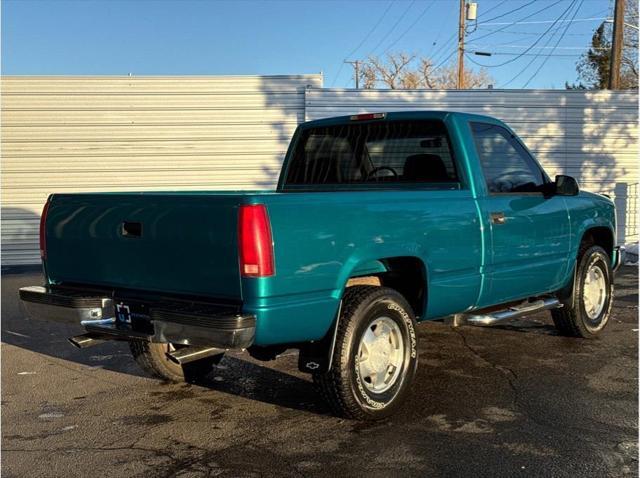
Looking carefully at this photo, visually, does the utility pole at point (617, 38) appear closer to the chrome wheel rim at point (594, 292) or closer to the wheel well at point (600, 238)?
the wheel well at point (600, 238)

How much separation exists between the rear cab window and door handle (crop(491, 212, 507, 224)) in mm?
391

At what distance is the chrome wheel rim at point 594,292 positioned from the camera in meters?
6.79

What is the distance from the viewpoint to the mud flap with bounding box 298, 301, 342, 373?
418 centimetres

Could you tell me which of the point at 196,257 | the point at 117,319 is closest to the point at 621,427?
the point at 196,257

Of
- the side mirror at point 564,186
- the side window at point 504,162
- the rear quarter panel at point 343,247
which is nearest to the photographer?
the rear quarter panel at point 343,247

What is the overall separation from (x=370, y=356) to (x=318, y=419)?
0.54m

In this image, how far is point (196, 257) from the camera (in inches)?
152

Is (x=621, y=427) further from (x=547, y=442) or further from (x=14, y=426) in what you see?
(x=14, y=426)

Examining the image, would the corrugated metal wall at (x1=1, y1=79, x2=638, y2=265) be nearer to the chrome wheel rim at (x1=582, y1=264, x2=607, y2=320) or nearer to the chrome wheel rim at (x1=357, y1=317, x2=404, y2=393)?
the chrome wheel rim at (x1=582, y1=264, x2=607, y2=320)

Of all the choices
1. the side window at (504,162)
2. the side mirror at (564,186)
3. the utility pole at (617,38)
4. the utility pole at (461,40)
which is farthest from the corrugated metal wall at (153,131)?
the utility pole at (461,40)

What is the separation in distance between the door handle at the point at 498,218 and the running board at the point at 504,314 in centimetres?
75

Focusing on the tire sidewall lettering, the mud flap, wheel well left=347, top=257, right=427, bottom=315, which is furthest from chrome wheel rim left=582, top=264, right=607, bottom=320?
the mud flap

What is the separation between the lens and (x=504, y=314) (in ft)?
18.1

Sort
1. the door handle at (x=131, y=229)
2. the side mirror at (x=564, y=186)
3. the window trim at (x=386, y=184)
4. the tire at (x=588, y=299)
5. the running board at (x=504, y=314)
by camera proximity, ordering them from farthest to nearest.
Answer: the tire at (x=588, y=299) < the side mirror at (x=564, y=186) < the running board at (x=504, y=314) < the window trim at (x=386, y=184) < the door handle at (x=131, y=229)
